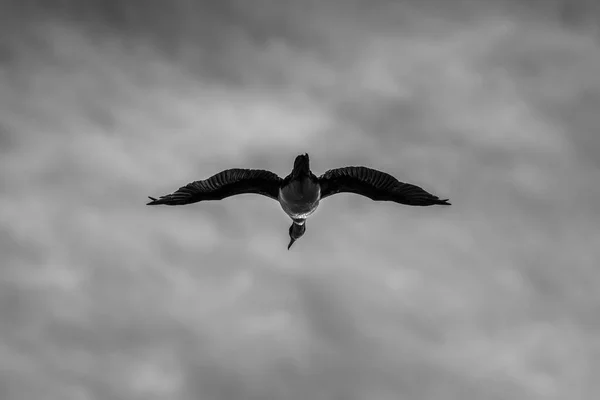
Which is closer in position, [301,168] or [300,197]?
[301,168]

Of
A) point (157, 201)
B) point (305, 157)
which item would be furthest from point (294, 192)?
point (157, 201)

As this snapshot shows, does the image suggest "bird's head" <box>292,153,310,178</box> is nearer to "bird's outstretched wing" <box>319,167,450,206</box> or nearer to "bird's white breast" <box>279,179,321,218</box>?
"bird's white breast" <box>279,179,321,218</box>

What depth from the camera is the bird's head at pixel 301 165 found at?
24781mm

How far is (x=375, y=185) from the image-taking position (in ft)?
85.1

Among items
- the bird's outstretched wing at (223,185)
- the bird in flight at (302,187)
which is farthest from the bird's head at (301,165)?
the bird's outstretched wing at (223,185)

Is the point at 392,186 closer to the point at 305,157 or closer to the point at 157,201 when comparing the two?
the point at 305,157

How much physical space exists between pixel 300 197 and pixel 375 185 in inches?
112

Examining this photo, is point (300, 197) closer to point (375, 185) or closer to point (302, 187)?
point (302, 187)

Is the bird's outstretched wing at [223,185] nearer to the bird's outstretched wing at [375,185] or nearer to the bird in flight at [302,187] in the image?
the bird in flight at [302,187]

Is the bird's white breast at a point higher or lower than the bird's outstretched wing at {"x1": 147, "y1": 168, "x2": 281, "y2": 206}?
lower

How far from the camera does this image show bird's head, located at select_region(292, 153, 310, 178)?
976 inches

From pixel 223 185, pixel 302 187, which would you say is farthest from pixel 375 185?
pixel 223 185

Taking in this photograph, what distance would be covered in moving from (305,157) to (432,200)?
16.0 feet

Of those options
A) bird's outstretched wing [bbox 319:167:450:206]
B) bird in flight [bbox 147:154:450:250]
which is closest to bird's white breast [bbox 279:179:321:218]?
bird in flight [bbox 147:154:450:250]
